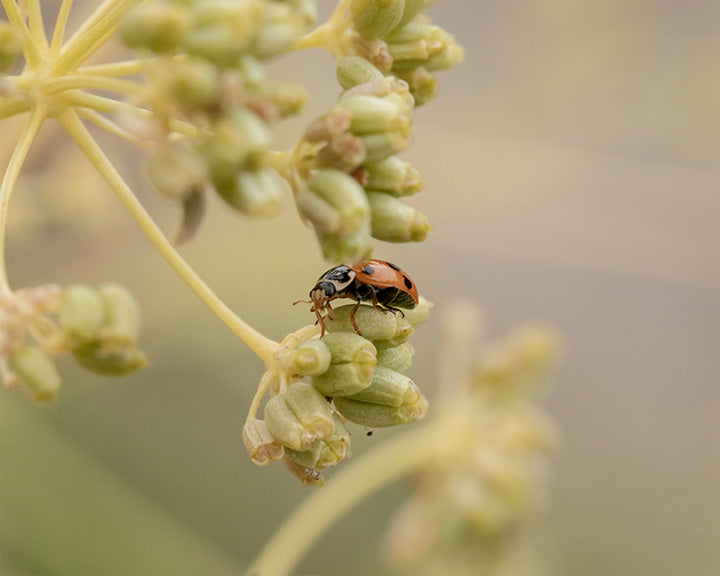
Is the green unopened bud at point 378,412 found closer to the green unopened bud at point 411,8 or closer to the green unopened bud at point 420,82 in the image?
the green unopened bud at point 420,82

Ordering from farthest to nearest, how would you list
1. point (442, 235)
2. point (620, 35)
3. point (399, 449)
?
1. point (442, 235)
2. point (620, 35)
3. point (399, 449)

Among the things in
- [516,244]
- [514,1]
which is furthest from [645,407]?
[514,1]

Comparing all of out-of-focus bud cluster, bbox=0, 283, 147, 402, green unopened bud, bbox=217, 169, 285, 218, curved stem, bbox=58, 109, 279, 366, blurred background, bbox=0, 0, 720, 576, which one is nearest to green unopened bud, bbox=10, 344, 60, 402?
out-of-focus bud cluster, bbox=0, 283, 147, 402

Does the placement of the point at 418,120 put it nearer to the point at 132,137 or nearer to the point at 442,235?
the point at 442,235

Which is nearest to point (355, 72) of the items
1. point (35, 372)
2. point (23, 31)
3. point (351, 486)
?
point (23, 31)

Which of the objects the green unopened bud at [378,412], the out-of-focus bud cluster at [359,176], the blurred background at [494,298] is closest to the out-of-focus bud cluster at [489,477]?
the green unopened bud at [378,412]

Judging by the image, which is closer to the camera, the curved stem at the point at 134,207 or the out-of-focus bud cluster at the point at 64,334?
the out-of-focus bud cluster at the point at 64,334

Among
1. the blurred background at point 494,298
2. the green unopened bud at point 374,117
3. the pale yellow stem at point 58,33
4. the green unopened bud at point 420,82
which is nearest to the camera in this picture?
the green unopened bud at point 374,117
